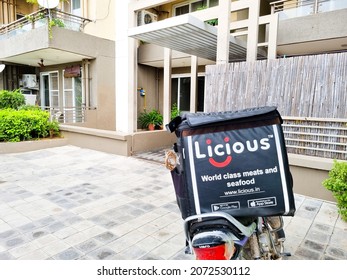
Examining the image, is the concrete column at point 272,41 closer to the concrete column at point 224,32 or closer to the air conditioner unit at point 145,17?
the concrete column at point 224,32

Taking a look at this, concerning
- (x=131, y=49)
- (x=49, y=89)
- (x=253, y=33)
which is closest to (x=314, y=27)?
(x=253, y=33)

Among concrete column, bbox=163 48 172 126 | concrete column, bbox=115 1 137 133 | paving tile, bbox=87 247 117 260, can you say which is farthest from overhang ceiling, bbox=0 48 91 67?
paving tile, bbox=87 247 117 260

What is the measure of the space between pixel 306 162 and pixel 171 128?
3132 millimetres

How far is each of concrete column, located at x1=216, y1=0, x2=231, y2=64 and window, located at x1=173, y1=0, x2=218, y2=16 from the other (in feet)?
19.0

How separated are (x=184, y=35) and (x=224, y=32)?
0.95m

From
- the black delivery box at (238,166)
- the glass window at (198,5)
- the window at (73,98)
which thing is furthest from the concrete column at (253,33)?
the window at (73,98)

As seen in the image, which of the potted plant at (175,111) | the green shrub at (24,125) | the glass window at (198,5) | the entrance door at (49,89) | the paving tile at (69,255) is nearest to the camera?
the paving tile at (69,255)

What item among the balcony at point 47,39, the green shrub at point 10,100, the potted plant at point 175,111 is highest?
the balcony at point 47,39

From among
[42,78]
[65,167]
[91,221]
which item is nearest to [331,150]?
[91,221]

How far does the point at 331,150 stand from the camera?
408cm

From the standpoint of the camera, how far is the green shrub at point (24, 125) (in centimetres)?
743

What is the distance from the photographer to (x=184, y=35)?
5723 mm

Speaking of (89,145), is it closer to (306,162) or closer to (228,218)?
(306,162)

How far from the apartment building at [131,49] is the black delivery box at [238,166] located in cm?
433
